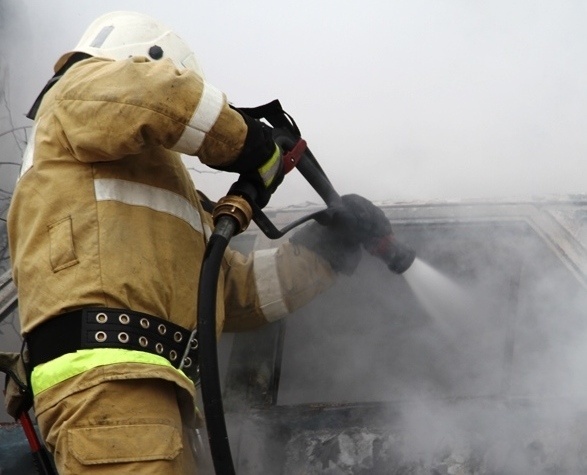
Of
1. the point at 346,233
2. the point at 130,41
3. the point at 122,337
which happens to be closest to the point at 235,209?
the point at 122,337

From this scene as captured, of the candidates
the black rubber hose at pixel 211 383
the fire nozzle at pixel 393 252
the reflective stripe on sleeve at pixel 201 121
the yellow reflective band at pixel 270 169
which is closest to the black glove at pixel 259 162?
the yellow reflective band at pixel 270 169

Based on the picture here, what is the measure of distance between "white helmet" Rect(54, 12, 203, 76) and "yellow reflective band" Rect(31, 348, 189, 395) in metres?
0.87

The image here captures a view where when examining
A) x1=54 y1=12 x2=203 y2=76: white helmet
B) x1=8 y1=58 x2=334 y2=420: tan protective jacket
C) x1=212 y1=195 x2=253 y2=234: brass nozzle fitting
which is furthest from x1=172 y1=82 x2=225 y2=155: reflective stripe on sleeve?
x1=54 y1=12 x2=203 y2=76: white helmet

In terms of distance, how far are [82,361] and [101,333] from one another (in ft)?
0.25

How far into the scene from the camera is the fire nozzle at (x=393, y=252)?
8.37 ft

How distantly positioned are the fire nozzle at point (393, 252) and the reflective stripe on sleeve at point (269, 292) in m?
0.32

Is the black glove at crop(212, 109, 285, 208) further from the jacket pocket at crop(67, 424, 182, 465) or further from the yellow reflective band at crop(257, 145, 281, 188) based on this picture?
the jacket pocket at crop(67, 424, 182, 465)

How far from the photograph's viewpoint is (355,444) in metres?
2.23

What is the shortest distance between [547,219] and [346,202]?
24.0 inches

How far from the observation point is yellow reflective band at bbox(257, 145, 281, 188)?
2.20 m

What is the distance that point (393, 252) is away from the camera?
2.55m

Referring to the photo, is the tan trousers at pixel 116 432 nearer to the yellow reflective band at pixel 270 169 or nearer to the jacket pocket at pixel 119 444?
the jacket pocket at pixel 119 444

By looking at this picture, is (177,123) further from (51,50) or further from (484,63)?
(51,50)

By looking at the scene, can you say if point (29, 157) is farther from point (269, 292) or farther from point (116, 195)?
point (269, 292)
